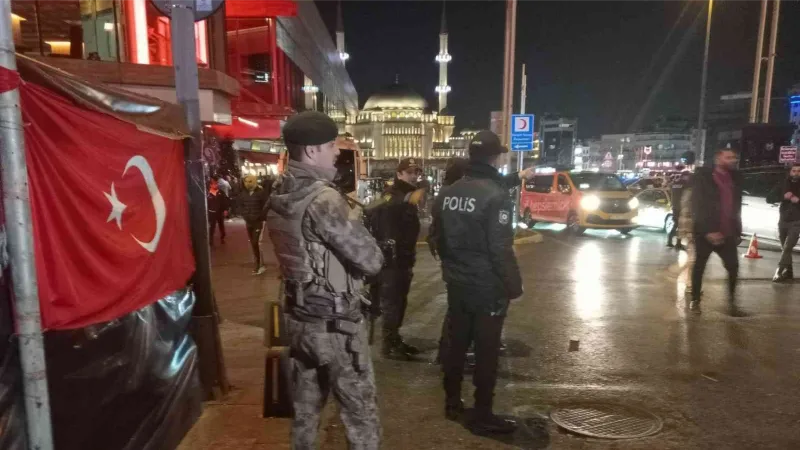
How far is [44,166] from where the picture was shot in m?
2.49

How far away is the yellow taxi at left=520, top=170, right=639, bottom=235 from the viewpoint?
15.0 metres

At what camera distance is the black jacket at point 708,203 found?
6719 mm

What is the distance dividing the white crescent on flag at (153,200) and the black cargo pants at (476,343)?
1999mm

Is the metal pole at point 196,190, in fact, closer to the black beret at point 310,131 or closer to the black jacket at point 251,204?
the black beret at point 310,131

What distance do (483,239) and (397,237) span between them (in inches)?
62.2

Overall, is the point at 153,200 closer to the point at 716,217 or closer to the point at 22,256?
the point at 22,256

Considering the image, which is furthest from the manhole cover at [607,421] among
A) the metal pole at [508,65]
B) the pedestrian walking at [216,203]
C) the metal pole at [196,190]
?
the pedestrian walking at [216,203]

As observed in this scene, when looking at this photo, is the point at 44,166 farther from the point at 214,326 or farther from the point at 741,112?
the point at 741,112

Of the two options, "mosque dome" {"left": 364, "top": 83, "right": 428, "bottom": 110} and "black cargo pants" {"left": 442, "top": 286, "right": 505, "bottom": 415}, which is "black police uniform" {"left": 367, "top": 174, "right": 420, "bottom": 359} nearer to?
"black cargo pants" {"left": 442, "top": 286, "right": 505, "bottom": 415}

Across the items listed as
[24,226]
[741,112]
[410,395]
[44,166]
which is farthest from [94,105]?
[741,112]

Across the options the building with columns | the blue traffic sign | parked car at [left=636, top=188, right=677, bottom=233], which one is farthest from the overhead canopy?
the building with columns

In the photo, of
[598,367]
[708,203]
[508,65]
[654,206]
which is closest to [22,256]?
[598,367]

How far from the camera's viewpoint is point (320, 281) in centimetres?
279

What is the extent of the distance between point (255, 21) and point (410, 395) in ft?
77.4
